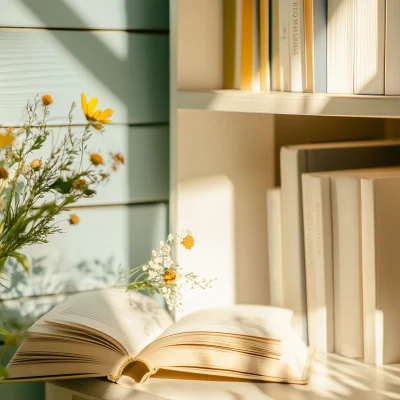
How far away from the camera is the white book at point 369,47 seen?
3.53 feet

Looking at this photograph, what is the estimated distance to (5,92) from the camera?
129 centimetres

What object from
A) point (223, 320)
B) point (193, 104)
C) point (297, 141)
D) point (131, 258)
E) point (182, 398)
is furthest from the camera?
point (297, 141)

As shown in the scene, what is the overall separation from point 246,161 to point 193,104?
0.63 ft

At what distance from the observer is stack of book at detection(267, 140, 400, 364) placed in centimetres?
121

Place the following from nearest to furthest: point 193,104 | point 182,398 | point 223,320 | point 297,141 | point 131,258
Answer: point 182,398 < point 223,320 < point 193,104 < point 131,258 < point 297,141

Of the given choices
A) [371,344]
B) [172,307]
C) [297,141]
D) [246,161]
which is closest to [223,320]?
[172,307]

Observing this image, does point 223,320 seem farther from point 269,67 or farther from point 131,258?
point 269,67

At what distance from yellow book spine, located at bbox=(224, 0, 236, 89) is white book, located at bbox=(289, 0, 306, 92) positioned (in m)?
0.17

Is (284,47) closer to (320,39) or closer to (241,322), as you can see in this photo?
(320,39)

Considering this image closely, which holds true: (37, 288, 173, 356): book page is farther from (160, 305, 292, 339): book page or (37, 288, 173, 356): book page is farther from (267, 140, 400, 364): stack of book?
(267, 140, 400, 364): stack of book

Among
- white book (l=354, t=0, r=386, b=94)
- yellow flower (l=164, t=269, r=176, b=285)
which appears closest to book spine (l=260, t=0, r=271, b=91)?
white book (l=354, t=0, r=386, b=94)

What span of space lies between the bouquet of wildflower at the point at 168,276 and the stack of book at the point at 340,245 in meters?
0.17

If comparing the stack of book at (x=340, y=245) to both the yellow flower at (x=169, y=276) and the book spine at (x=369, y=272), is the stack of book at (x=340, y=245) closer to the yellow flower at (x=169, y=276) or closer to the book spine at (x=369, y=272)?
the book spine at (x=369, y=272)

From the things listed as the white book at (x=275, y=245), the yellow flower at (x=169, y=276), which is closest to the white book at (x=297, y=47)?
the white book at (x=275, y=245)
